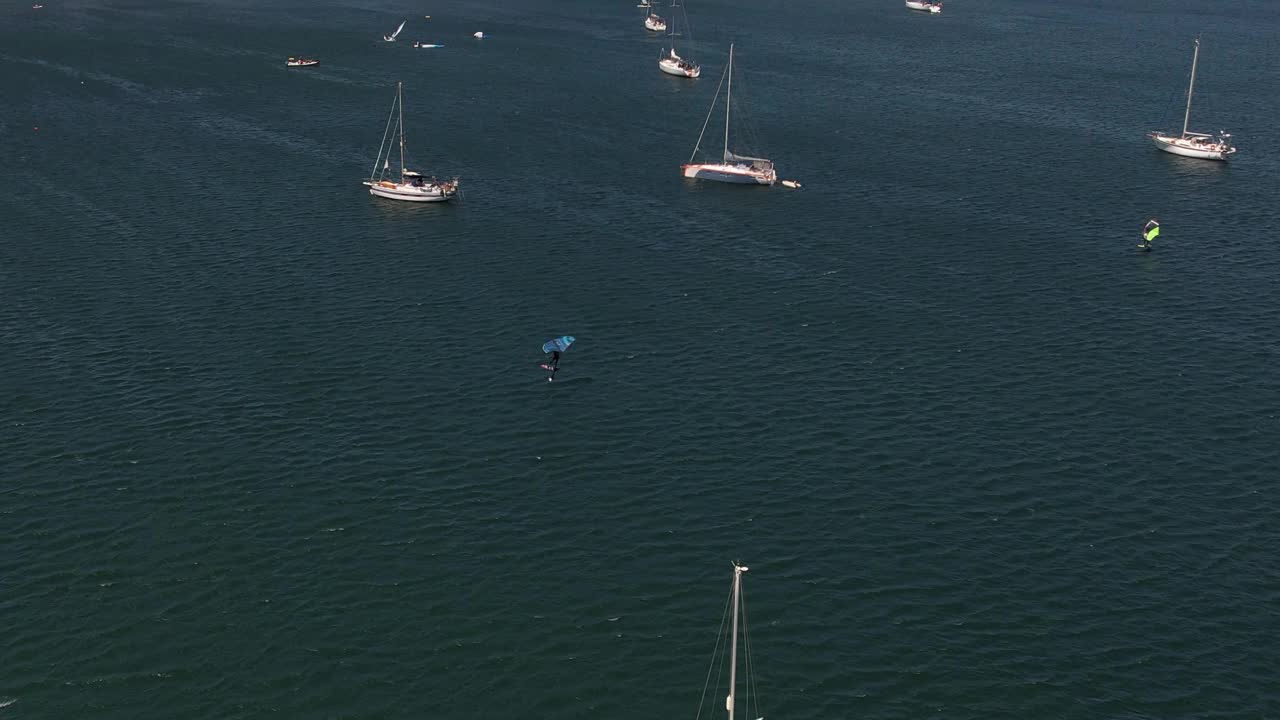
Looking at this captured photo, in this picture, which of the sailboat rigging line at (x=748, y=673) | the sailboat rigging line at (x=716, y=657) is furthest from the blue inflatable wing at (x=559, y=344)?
the sailboat rigging line at (x=748, y=673)

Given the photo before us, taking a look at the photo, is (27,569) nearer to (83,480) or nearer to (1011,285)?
(83,480)

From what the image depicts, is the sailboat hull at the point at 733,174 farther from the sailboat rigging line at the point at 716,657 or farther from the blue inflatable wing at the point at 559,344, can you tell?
the sailboat rigging line at the point at 716,657

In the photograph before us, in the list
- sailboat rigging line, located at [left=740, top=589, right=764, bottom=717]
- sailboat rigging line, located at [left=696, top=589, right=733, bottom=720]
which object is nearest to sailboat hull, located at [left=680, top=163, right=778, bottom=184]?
sailboat rigging line, located at [left=696, top=589, right=733, bottom=720]

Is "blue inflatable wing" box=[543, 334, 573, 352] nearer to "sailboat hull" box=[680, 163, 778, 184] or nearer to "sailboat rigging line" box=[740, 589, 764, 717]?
"sailboat rigging line" box=[740, 589, 764, 717]

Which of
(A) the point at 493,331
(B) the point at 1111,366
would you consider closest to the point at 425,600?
(A) the point at 493,331

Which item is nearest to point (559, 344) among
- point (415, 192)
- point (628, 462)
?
point (628, 462)

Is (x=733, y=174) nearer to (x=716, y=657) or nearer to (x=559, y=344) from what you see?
(x=559, y=344)
